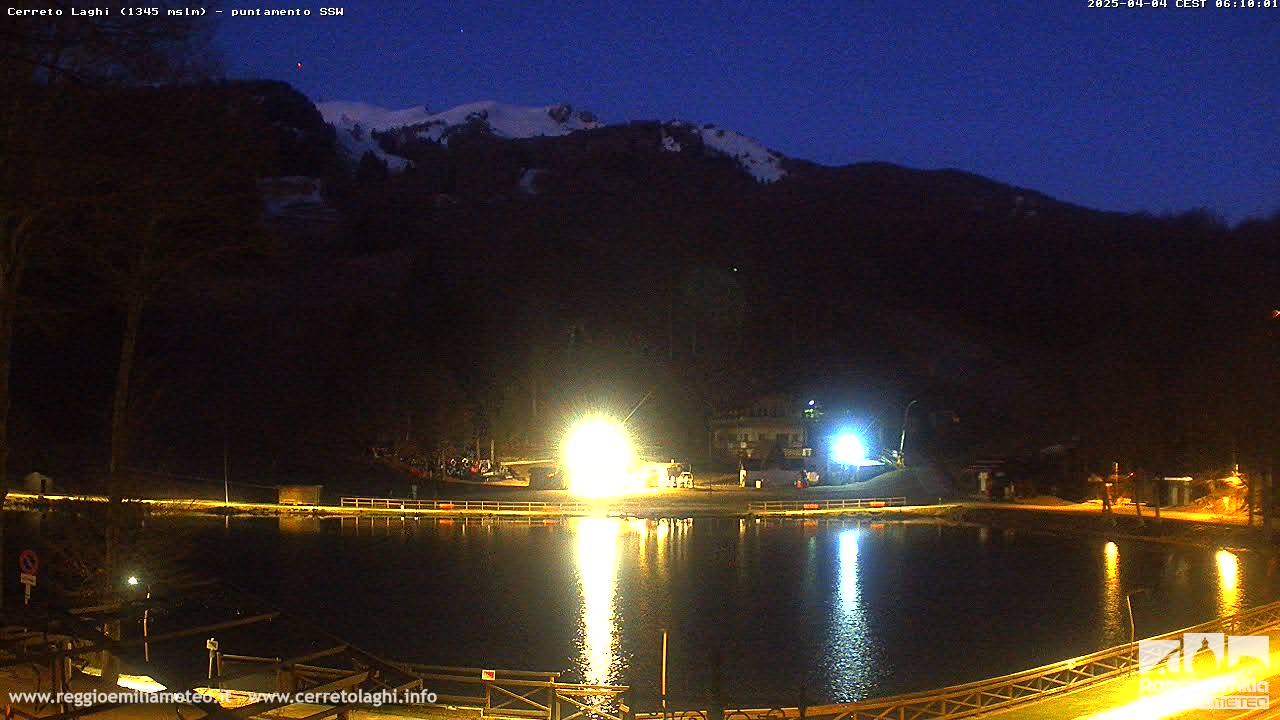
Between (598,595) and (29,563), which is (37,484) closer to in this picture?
(598,595)

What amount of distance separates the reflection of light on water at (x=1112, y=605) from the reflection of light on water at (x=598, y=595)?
356 inches

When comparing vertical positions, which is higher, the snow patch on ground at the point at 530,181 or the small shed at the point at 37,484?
the snow patch on ground at the point at 530,181

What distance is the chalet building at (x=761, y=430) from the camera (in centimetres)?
4772

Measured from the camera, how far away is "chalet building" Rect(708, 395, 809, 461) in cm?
4772

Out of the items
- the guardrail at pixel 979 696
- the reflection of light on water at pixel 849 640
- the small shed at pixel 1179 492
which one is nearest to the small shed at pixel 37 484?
the reflection of light on water at pixel 849 640

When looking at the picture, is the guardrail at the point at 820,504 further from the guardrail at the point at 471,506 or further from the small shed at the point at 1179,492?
the small shed at the point at 1179,492

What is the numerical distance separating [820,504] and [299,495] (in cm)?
1828

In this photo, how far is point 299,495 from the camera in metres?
34.1

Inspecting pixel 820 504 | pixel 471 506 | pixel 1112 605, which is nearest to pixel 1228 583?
pixel 1112 605

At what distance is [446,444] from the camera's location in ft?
134

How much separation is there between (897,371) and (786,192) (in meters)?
91.6

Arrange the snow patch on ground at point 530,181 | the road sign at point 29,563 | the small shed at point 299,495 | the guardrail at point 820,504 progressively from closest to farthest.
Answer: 1. the road sign at point 29,563
2. the small shed at point 299,495
3. the guardrail at point 820,504
4. the snow patch on ground at point 530,181

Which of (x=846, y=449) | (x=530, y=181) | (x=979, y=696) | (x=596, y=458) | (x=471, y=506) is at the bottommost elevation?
(x=979, y=696)

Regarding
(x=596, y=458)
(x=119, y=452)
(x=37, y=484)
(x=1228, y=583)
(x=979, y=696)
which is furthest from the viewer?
(x=596, y=458)
